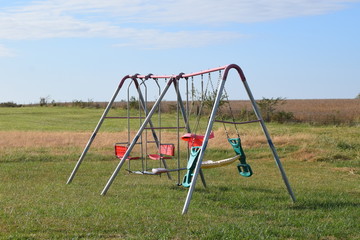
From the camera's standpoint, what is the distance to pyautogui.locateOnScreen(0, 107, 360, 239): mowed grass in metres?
7.23

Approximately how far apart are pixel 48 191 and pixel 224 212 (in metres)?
3.95

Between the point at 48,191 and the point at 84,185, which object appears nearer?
the point at 48,191

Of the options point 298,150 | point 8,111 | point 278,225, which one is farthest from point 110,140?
point 8,111

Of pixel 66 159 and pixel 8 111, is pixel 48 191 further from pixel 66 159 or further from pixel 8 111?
pixel 8 111

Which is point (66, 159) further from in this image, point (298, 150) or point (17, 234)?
point (17, 234)

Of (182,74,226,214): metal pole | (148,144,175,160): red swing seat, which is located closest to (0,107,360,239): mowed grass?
(182,74,226,214): metal pole

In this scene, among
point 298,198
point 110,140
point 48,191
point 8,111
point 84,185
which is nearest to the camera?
point 298,198

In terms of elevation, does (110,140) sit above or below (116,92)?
below

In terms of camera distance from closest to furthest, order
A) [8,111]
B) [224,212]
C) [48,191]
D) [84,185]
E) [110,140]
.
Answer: [224,212] → [48,191] → [84,185] → [110,140] → [8,111]

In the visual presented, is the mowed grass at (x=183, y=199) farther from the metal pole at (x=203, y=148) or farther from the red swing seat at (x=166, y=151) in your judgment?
the red swing seat at (x=166, y=151)

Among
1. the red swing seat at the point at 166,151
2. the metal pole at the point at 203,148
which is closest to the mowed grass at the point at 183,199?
the metal pole at the point at 203,148

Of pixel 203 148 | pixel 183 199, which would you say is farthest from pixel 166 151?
pixel 203 148

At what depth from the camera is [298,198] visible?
→ 32.4 ft

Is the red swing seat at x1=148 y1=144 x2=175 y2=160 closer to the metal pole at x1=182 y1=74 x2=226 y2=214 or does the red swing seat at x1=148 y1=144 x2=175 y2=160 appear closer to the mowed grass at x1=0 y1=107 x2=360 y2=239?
the mowed grass at x1=0 y1=107 x2=360 y2=239
